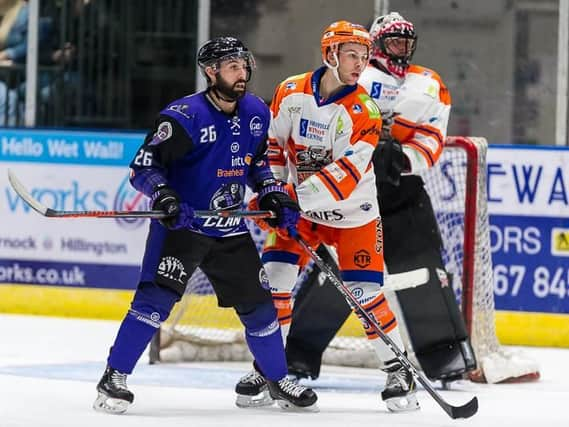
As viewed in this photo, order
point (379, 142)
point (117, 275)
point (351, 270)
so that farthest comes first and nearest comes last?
point (117, 275), point (379, 142), point (351, 270)

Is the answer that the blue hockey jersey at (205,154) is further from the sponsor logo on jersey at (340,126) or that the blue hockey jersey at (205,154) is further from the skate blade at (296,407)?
the skate blade at (296,407)

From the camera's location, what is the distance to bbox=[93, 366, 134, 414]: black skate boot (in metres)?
4.94

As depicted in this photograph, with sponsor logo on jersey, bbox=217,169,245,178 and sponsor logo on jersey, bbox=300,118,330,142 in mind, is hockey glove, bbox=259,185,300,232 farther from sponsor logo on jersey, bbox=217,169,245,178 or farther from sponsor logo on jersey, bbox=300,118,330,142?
sponsor logo on jersey, bbox=300,118,330,142

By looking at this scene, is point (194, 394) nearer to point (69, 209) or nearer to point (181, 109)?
point (181, 109)

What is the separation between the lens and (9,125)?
27.6 feet

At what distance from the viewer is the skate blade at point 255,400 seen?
17.2 ft

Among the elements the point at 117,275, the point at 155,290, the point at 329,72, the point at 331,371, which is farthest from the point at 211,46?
the point at 117,275

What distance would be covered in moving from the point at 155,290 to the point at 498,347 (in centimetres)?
190

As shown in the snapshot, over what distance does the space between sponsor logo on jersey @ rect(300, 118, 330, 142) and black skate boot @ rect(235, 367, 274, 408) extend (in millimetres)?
820

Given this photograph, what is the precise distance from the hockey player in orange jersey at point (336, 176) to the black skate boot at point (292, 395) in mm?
133

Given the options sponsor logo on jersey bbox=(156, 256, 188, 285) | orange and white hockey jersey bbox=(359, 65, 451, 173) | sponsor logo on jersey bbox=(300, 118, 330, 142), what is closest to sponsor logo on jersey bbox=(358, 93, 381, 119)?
sponsor logo on jersey bbox=(300, 118, 330, 142)

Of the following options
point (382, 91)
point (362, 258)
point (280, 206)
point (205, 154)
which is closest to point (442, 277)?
point (382, 91)

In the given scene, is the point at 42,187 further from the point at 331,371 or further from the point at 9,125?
the point at 331,371

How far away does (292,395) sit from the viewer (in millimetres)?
5125
